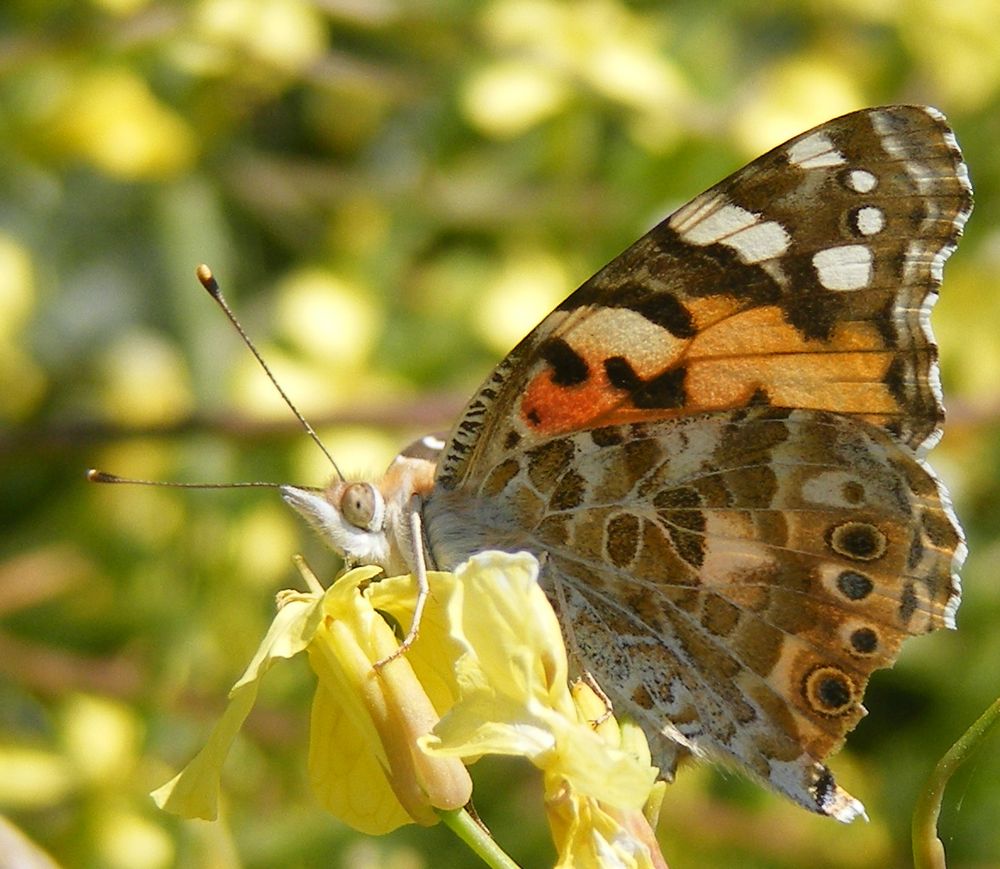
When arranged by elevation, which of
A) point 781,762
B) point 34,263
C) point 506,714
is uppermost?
point 506,714

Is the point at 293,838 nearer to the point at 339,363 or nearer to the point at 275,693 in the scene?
the point at 275,693

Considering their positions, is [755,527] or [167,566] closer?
[755,527]

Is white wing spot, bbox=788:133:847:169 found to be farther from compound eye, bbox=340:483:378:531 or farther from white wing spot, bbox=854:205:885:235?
compound eye, bbox=340:483:378:531

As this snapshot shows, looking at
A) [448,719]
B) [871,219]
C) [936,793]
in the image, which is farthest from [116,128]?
[936,793]

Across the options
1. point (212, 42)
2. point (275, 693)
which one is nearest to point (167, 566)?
point (275, 693)

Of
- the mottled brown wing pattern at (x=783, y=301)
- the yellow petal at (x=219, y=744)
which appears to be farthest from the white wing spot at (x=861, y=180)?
the yellow petal at (x=219, y=744)

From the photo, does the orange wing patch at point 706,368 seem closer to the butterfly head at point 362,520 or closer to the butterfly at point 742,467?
the butterfly at point 742,467

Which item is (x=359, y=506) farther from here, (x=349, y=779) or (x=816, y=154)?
(x=816, y=154)
